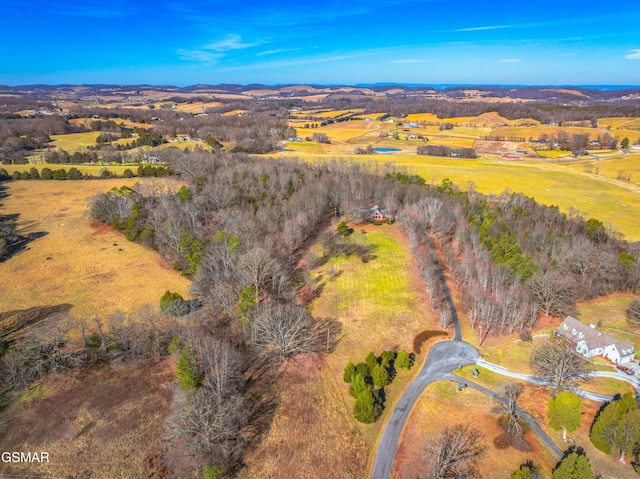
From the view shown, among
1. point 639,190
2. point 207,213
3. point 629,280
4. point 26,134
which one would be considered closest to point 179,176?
point 207,213

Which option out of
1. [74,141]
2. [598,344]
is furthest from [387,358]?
[74,141]

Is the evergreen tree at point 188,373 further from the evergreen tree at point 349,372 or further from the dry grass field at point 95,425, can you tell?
the evergreen tree at point 349,372

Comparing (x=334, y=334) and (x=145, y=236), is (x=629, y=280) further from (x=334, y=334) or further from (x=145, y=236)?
(x=145, y=236)

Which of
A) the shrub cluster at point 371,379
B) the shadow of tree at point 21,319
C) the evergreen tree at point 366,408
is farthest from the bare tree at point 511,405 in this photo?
the shadow of tree at point 21,319

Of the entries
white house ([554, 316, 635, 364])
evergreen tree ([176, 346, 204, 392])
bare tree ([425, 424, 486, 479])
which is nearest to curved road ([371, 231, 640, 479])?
white house ([554, 316, 635, 364])

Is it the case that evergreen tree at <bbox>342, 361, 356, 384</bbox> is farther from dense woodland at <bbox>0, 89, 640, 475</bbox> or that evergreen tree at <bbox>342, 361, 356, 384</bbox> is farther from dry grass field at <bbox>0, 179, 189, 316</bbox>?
dry grass field at <bbox>0, 179, 189, 316</bbox>

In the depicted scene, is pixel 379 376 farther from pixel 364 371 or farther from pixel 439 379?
pixel 439 379
